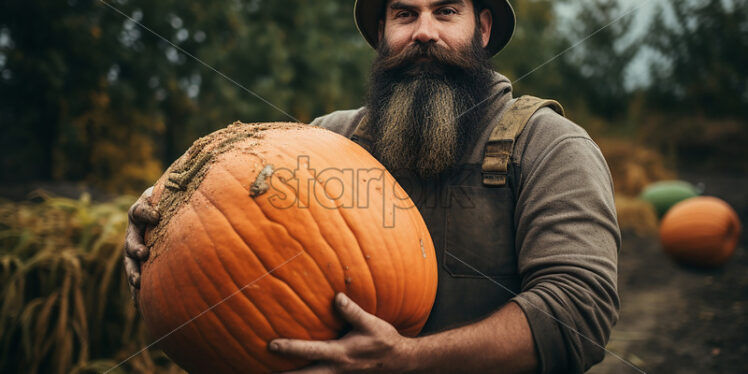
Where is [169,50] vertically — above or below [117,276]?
above

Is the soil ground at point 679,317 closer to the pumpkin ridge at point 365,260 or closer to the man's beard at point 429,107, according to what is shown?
the man's beard at point 429,107

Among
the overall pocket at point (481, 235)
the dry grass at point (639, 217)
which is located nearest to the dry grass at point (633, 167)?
the dry grass at point (639, 217)

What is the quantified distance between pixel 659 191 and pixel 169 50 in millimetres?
11600

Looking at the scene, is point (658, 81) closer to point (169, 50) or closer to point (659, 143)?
point (659, 143)

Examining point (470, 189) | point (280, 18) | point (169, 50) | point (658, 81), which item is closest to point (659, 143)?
point (658, 81)

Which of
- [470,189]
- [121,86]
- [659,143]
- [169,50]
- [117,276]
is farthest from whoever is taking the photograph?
[659,143]

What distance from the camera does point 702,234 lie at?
7477mm

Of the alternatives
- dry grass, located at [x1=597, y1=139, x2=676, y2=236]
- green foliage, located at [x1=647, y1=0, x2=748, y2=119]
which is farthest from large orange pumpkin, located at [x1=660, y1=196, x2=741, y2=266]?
green foliage, located at [x1=647, y1=0, x2=748, y2=119]

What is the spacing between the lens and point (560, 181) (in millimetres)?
1906

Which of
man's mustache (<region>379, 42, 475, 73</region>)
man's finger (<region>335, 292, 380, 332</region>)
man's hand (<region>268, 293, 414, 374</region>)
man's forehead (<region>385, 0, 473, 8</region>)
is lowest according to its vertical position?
man's hand (<region>268, 293, 414, 374</region>)

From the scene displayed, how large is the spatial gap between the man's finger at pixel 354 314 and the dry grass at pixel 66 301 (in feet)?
8.71

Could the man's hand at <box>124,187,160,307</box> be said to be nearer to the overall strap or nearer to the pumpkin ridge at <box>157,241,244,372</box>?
the pumpkin ridge at <box>157,241,244,372</box>

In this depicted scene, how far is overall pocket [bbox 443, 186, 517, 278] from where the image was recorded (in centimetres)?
205

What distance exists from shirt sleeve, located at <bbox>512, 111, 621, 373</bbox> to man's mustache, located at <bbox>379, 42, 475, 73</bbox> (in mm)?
589
